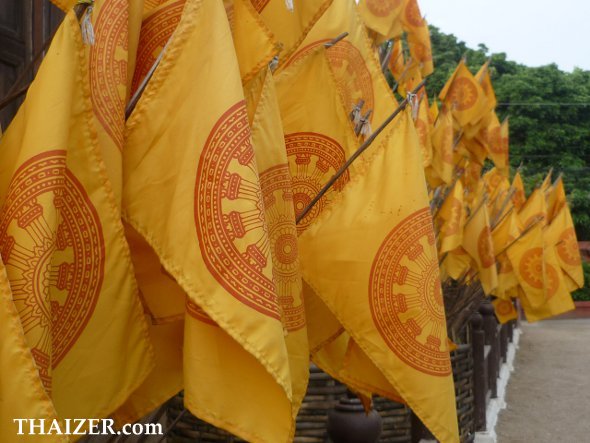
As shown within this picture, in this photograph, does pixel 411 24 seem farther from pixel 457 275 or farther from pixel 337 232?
pixel 337 232

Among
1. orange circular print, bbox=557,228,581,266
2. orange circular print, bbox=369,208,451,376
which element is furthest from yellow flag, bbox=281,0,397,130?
orange circular print, bbox=557,228,581,266

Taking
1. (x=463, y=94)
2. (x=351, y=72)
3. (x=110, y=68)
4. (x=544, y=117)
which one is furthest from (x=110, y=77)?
(x=544, y=117)

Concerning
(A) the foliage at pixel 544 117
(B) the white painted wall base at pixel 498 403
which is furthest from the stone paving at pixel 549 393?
(A) the foliage at pixel 544 117

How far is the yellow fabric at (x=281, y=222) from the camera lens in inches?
94.3

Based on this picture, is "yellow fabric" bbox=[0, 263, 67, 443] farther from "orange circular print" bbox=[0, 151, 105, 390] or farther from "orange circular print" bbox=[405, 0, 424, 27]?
"orange circular print" bbox=[405, 0, 424, 27]

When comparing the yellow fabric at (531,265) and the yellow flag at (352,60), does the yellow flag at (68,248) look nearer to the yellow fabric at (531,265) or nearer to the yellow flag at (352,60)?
the yellow flag at (352,60)

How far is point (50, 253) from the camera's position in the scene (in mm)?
1672

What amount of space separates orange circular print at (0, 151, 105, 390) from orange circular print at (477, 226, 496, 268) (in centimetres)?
567

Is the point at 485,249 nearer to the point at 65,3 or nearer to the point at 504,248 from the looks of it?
the point at 504,248

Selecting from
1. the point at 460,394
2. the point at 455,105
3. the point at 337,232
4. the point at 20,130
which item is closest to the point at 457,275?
the point at 460,394

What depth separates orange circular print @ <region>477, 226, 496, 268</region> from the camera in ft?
23.6

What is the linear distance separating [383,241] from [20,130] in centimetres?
130

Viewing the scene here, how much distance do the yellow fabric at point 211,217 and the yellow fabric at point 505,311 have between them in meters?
8.26

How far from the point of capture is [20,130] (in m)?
1.84
